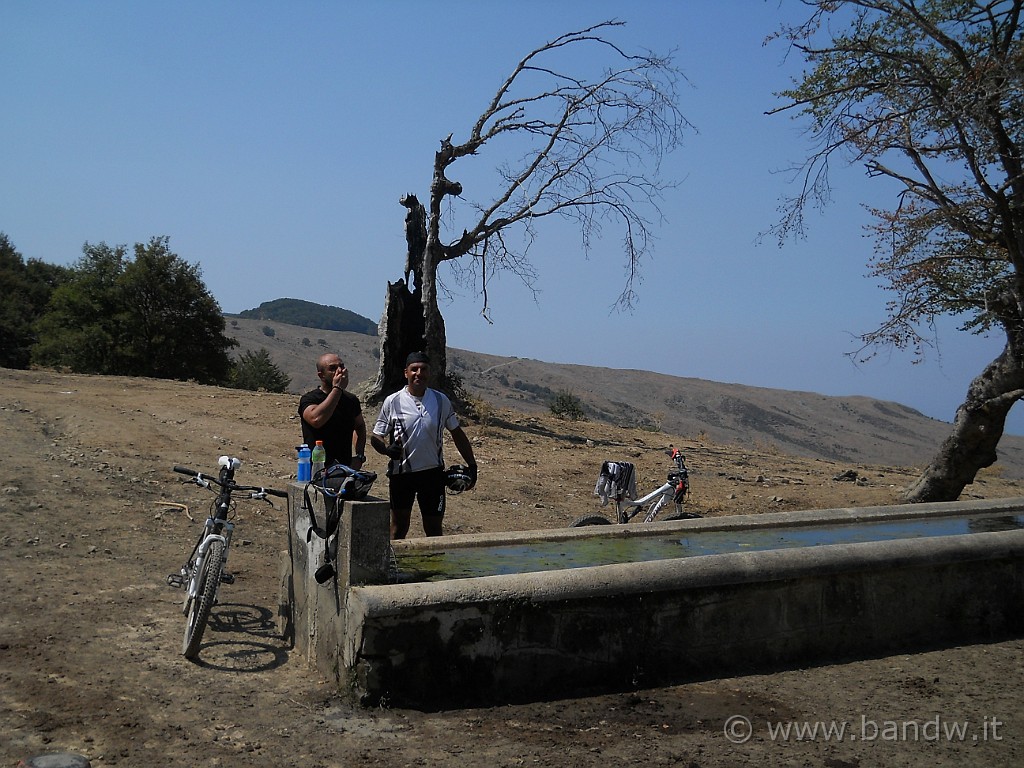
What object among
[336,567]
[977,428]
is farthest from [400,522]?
[977,428]

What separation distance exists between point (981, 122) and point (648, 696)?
30.0ft

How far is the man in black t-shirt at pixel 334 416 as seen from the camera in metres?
6.19

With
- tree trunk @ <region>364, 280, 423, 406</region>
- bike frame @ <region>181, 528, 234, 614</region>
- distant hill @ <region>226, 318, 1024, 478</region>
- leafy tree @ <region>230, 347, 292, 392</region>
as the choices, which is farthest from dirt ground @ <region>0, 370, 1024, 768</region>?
distant hill @ <region>226, 318, 1024, 478</region>

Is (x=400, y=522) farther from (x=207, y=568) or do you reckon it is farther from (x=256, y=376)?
(x=256, y=376)

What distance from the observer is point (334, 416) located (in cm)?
638

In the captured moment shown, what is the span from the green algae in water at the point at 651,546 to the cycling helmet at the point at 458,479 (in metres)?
0.50

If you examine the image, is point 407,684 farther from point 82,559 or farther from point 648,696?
point 82,559

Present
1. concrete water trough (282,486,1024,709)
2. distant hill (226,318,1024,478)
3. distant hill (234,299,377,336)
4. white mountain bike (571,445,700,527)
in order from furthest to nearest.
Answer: distant hill (234,299,377,336) → distant hill (226,318,1024,478) → white mountain bike (571,445,700,527) → concrete water trough (282,486,1024,709)

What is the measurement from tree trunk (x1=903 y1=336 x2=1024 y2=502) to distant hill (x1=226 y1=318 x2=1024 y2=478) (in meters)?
34.7

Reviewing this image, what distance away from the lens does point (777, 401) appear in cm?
6975

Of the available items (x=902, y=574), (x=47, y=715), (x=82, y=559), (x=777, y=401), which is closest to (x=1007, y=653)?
(x=902, y=574)

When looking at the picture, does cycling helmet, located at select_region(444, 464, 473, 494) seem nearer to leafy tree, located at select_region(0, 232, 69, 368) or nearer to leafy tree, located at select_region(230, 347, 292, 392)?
leafy tree, located at select_region(0, 232, 69, 368)

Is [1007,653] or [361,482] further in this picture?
[1007,653]

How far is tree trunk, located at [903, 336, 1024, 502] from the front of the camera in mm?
12516
